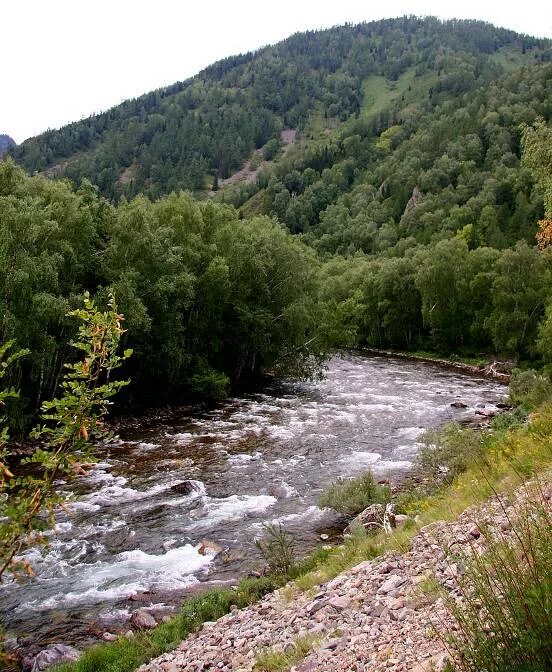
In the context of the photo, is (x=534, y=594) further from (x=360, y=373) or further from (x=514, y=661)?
(x=360, y=373)

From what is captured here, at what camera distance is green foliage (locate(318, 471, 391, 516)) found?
16875 mm

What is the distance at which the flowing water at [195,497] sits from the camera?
505 inches

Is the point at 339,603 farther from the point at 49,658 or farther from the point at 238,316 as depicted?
the point at 238,316

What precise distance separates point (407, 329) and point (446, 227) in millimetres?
56485

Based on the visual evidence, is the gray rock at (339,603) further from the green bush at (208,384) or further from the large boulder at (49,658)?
the green bush at (208,384)

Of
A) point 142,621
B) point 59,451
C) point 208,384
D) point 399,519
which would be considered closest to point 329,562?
point 399,519

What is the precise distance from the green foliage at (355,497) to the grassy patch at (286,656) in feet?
31.0

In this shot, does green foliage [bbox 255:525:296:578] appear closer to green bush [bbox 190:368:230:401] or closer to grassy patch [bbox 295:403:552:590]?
grassy patch [bbox 295:403:552:590]

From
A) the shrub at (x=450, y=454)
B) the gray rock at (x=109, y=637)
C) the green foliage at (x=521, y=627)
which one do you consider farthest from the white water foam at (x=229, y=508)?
the green foliage at (x=521, y=627)

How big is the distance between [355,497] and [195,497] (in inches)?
237

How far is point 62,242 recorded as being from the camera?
2745cm

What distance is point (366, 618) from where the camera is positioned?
24.4 ft

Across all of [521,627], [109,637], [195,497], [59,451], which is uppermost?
[59,451]

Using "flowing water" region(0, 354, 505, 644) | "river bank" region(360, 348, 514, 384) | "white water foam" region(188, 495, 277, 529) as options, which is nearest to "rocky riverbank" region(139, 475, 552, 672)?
"flowing water" region(0, 354, 505, 644)
